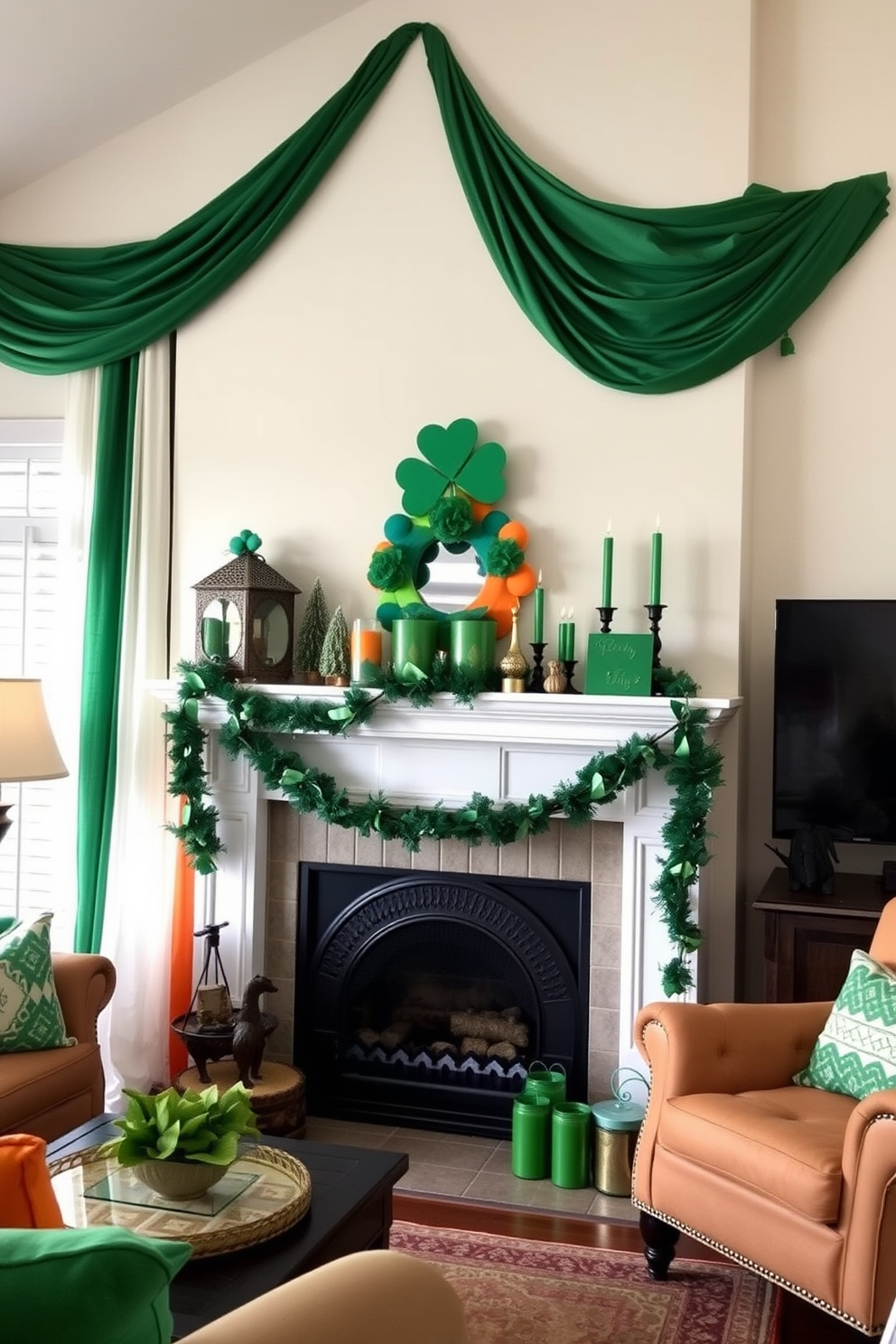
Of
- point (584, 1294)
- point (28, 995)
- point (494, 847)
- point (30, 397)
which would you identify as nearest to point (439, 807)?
point (494, 847)


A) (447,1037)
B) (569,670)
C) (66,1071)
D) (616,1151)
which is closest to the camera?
(66,1071)

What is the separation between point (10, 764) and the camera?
338 cm

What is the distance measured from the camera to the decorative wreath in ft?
12.7

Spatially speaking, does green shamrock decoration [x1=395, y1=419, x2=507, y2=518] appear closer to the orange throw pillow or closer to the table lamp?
the table lamp

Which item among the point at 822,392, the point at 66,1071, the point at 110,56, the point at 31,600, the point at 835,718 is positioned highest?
the point at 110,56

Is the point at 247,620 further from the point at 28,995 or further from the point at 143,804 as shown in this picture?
the point at 28,995

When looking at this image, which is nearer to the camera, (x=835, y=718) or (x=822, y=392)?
(x=835, y=718)

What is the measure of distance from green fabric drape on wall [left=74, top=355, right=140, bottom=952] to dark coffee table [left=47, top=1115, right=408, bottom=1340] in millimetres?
1574

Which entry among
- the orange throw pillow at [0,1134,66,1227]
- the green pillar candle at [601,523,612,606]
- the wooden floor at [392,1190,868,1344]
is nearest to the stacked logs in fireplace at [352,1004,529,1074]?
the wooden floor at [392,1190,868,1344]

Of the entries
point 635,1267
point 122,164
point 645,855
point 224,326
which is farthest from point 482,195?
point 635,1267

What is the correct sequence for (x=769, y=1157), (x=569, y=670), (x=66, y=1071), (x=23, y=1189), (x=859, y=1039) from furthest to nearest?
1. (x=569, y=670)
2. (x=66, y=1071)
3. (x=859, y=1039)
4. (x=769, y=1157)
5. (x=23, y=1189)

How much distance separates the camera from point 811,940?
3371 mm

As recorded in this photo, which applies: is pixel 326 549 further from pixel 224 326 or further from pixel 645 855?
pixel 645 855

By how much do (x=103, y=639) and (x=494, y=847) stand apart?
4.93ft
